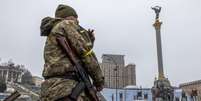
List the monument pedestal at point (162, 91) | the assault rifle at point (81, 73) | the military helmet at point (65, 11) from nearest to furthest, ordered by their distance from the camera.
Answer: the assault rifle at point (81, 73)
the military helmet at point (65, 11)
the monument pedestal at point (162, 91)

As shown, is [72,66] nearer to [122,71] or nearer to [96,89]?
[96,89]

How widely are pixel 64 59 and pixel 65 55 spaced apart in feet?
0.15

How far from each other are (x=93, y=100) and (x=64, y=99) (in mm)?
345

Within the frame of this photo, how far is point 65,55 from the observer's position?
13.1ft

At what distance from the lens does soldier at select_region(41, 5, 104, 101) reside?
3.84 metres

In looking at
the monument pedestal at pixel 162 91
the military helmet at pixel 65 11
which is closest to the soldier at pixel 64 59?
the military helmet at pixel 65 11

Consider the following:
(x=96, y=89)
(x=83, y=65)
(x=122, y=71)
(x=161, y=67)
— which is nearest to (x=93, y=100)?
(x=96, y=89)

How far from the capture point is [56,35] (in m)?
4.07

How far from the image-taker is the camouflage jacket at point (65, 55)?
3939 mm

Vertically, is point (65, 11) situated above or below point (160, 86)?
above

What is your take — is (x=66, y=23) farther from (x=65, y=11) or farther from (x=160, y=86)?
(x=160, y=86)

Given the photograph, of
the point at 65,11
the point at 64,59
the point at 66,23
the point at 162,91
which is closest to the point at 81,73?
the point at 64,59

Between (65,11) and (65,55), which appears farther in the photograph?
(65,11)

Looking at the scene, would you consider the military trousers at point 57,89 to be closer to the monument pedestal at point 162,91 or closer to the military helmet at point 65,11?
the military helmet at point 65,11
